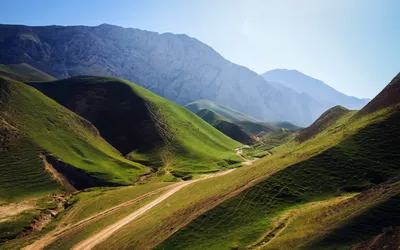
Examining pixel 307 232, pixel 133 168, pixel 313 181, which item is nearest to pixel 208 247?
pixel 307 232

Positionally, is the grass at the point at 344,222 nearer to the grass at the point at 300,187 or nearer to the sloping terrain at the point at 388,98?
the grass at the point at 300,187

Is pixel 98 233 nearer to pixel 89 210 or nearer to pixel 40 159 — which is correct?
pixel 89 210

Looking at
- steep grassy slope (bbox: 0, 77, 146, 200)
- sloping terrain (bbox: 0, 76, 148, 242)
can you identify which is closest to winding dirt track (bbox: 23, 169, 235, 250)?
sloping terrain (bbox: 0, 76, 148, 242)

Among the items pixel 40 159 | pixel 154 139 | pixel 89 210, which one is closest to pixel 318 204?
pixel 89 210

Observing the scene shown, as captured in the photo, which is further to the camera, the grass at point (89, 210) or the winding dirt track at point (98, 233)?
the grass at point (89, 210)

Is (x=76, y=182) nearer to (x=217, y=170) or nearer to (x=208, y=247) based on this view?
(x=217, y=170)

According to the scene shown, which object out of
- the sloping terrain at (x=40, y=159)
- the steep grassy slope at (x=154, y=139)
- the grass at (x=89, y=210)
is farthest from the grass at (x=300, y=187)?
the steep grassy slope at (x=154, y=139)
